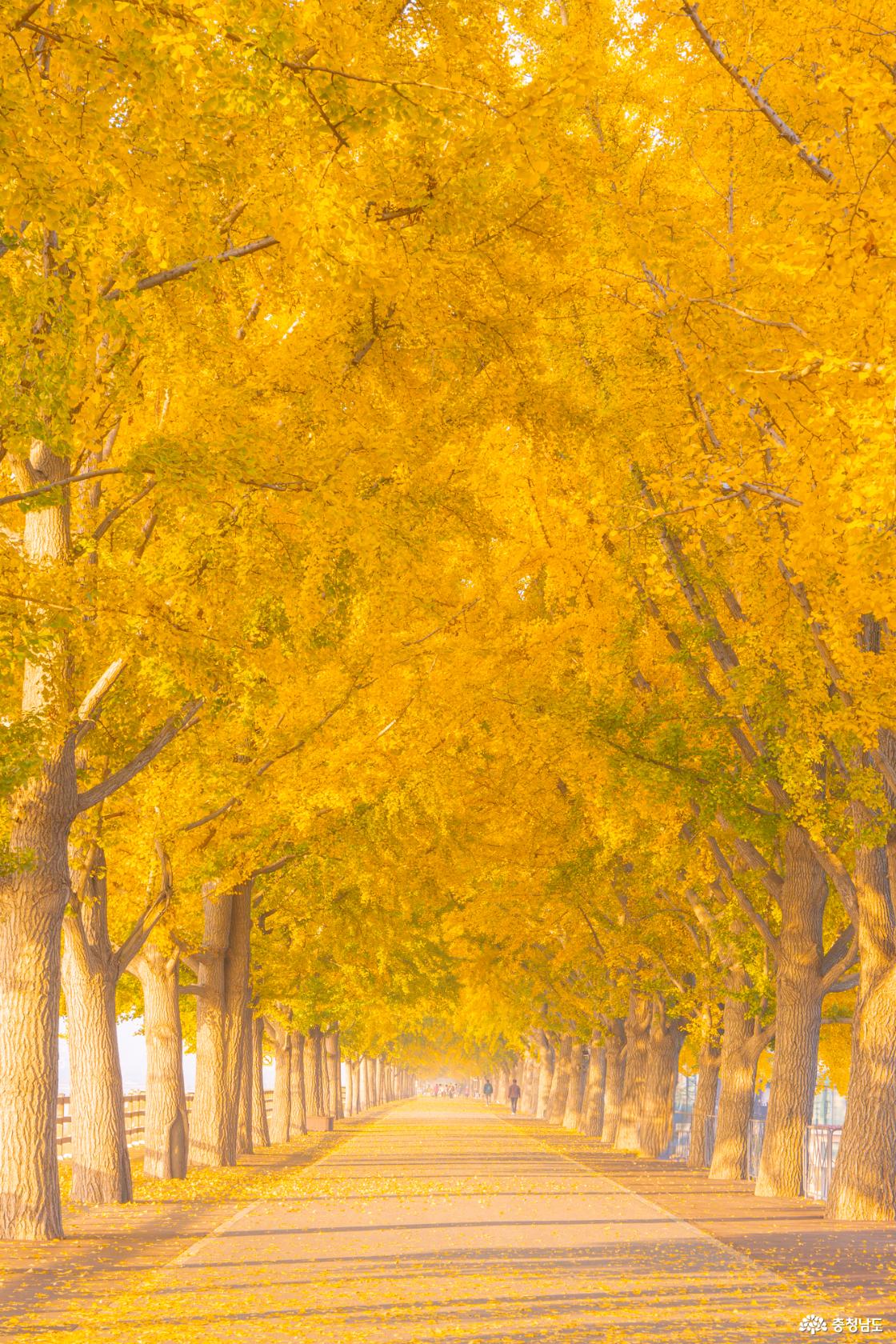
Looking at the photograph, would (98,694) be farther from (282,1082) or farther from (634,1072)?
(282,1082)

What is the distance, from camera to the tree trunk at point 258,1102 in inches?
1313

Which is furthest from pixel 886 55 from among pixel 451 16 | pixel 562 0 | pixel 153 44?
pixel 153 44

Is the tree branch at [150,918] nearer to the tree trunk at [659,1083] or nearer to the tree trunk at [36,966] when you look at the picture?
the tree trunk at [36,966]

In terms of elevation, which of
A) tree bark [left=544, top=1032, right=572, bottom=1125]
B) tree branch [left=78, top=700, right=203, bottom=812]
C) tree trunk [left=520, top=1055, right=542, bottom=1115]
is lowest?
tree trunk [left=520, top=1055, right=542, bottom=1115]

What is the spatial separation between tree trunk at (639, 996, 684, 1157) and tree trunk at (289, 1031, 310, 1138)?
36.4 ft

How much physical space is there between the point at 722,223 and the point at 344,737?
28.3 feet

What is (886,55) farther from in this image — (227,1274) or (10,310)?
(227,1274)

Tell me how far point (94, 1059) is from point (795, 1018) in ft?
29.5

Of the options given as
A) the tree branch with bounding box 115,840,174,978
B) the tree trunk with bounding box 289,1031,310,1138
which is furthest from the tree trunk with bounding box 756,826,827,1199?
the tree trunk with bounding box 289,1031,310,1138

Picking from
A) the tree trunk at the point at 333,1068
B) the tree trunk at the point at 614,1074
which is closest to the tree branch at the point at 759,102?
the tree trunk at the point at 614,1074

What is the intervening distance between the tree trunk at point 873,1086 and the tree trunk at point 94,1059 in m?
8.07

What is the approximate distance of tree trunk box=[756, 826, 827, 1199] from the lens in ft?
64.1

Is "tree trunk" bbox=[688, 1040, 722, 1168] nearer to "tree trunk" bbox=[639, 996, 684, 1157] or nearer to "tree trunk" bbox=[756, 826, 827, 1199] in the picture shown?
"tree trunk" bbox=[639, 996, 684, 1157]

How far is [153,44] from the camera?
24.0 ft
